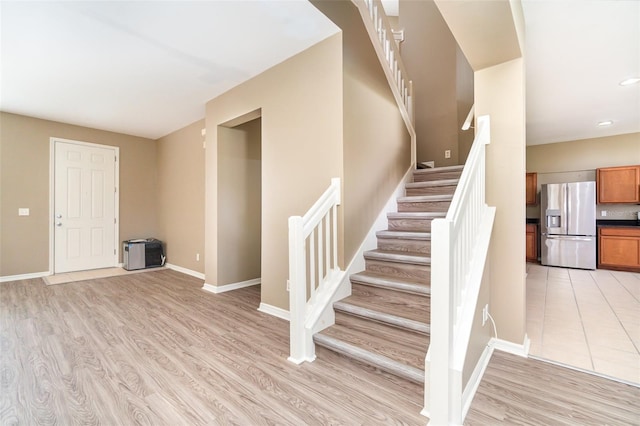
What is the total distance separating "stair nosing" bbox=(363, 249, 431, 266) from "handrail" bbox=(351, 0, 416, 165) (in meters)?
1.62

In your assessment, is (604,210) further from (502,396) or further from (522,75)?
(502,396)

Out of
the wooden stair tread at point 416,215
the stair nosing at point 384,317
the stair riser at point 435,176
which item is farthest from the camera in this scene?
the stair riser at point 435,176

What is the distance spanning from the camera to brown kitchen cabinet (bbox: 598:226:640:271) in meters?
4.95

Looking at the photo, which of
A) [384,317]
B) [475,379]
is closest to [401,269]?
[384,317]

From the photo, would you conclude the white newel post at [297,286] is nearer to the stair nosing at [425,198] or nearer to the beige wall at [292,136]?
the beige wall at [292,136]

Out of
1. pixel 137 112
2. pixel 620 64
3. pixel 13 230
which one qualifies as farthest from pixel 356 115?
pixel 13 230

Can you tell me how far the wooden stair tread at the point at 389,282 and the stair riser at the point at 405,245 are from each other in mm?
359

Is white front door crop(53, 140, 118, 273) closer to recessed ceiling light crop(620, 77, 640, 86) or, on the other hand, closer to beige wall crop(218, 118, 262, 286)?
beige wall crop(218, 118, 262, 286)

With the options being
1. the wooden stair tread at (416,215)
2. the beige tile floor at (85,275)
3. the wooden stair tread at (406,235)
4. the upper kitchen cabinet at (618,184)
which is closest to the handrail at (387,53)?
the wooden stair tread at (416,215)

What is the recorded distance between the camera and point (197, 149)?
493 cm

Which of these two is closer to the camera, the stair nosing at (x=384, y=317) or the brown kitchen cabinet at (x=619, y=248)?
the stair nosing at (x=384, y=317)

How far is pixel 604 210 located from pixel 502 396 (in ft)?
20.0

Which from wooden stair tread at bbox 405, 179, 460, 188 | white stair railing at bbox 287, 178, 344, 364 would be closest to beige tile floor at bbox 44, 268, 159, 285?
white stair railing at bbox 287, 178, 344, 364

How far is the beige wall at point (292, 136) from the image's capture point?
2.60m
